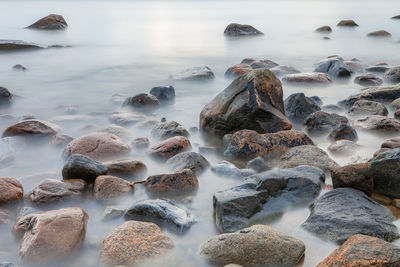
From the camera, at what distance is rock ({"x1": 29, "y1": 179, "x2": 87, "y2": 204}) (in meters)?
3.30

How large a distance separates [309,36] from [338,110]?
1263 centimetres

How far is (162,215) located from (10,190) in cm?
135

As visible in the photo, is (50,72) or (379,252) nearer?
(379,252)

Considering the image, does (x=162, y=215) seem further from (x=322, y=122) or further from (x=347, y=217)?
(x=322, y=122)

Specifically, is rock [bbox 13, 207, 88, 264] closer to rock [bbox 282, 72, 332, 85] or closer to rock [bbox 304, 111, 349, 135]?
rock [bbox 304, 111, 349, 135]

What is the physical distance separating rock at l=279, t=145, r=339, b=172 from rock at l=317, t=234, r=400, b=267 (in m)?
1.62

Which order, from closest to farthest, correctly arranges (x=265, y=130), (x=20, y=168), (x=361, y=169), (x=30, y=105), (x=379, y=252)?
(x=379, y=252) → (x=361, y=169) → (x=20, y=168) → (x=265, y=130) → (x=30, y=105)

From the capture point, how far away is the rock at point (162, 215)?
9.62 ft

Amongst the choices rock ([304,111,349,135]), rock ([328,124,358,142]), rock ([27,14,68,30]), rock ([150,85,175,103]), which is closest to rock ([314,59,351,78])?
rock ([304,111,349,135])

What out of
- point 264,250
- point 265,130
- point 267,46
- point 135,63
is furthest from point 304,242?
point 267,46

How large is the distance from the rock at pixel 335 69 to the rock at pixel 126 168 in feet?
19.6

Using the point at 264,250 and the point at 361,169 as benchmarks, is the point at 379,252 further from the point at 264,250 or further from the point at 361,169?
the point at 361,169

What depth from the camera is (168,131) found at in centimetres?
491

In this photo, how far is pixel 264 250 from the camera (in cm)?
249
